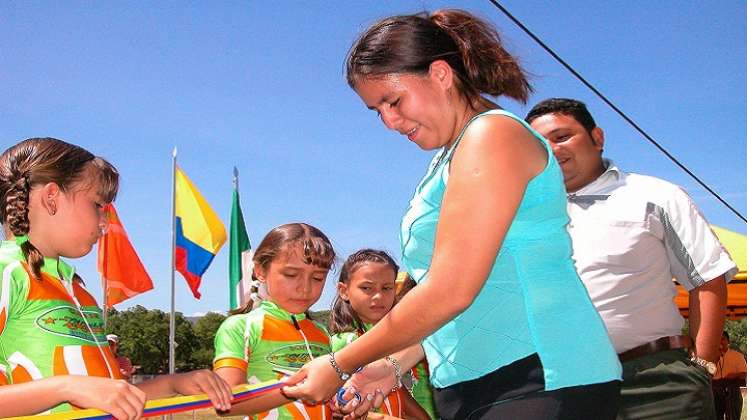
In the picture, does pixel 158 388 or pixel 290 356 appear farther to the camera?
pixel 290 356

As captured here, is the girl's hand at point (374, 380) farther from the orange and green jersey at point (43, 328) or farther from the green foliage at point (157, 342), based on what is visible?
the green foliage at point (157, 342)

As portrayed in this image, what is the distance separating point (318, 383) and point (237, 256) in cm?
970

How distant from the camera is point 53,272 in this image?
2486 mm

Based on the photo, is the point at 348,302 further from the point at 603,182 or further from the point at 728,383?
the point at 728,383

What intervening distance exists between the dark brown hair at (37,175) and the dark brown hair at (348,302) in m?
2.22

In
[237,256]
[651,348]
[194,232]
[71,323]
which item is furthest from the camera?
[194,232]

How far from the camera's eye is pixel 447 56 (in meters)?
1.94

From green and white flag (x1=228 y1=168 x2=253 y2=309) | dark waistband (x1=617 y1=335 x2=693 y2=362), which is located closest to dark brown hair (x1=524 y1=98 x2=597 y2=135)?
dark waistband (x1=617 y1=335 x2=693 y2=362)

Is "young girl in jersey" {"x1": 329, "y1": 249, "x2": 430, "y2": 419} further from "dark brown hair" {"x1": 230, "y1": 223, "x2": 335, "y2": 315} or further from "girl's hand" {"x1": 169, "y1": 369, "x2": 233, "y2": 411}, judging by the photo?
"girl's hand" {"x1": 169, "y1": 369, "x2": 233, "y2": 411}

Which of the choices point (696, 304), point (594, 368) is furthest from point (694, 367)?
point (594, 368)

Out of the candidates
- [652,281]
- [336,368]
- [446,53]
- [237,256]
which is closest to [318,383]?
[336,368]

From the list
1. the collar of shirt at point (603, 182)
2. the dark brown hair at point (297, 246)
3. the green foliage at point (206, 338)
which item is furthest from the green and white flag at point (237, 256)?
the green foliage at point (206, 338)

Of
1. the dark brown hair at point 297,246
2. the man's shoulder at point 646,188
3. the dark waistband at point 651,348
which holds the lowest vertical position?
the dark waistband at point 651,348

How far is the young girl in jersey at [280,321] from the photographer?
11.1 feet
